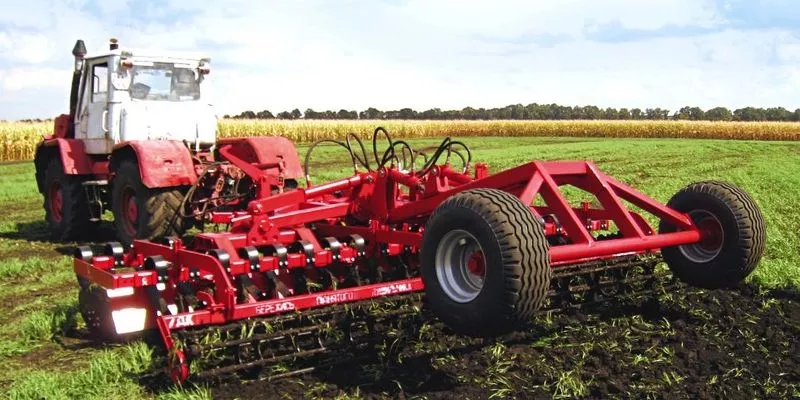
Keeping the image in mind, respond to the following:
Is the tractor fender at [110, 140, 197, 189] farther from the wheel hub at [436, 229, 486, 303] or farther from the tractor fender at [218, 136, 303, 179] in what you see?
the wheel hub at [436, 229, 486, 303]

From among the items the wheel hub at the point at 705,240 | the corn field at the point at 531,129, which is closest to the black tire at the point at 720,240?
the wheel hub at the point at 705,240

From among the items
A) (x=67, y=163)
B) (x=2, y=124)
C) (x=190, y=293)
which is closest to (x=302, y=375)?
(x=190, y=293)

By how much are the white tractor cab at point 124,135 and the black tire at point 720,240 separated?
5.39 meters

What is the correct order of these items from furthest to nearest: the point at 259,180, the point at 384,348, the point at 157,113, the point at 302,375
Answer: the point at 157,113 < the point at 259,180 < the point at 384,348 < the point at 302,375

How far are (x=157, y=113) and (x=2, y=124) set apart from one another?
23961 mm

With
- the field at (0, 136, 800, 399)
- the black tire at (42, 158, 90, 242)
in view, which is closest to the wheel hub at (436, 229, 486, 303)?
the field at (0, 136, 800, 399)

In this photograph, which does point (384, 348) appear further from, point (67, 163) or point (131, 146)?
point (67, 163)

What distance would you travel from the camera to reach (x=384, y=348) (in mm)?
5082

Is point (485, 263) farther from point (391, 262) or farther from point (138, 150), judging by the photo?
point (138, 150)

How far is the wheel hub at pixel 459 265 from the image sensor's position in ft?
14.3

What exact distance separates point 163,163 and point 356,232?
3.49 meters

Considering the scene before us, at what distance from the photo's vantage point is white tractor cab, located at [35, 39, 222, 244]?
8930 mm

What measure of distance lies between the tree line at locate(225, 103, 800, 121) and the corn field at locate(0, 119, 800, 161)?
9988mm

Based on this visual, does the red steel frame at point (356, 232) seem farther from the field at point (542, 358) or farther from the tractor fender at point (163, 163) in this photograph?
the tractor fender at point (163, 163)
